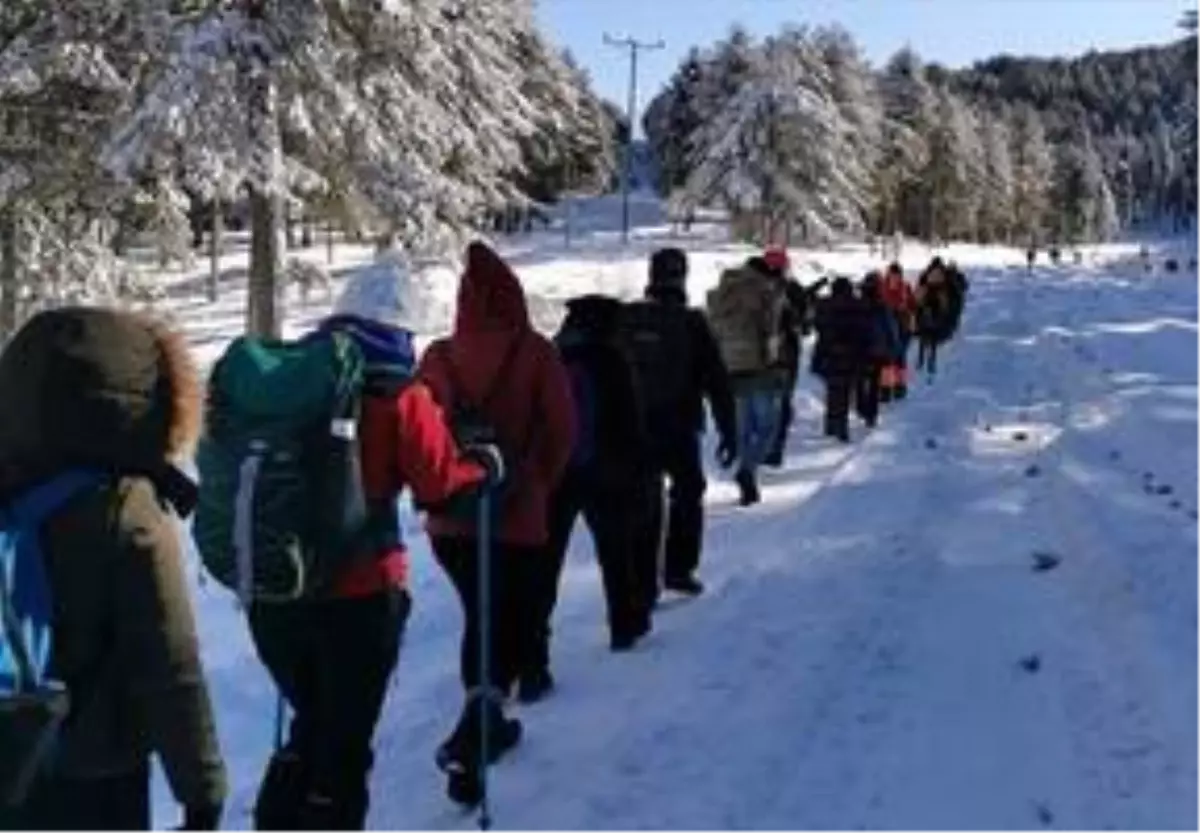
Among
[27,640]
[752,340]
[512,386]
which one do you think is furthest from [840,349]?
[27,640]

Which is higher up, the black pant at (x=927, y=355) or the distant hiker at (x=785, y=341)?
the distant hiker at (x=785, y=341)

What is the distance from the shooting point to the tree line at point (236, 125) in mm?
22703

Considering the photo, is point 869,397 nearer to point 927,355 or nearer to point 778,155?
point 927,355

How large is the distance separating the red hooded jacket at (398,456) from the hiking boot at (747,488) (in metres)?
8.90

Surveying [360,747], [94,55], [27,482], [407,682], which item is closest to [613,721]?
[407,682]

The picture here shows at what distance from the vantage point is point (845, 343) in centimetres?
2020

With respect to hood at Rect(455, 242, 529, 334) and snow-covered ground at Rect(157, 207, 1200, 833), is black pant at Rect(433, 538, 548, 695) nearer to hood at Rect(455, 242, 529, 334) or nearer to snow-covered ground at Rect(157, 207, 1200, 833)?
snow-covered ground at Rect(157, 207, 1200, 833)

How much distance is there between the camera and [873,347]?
2041 cm

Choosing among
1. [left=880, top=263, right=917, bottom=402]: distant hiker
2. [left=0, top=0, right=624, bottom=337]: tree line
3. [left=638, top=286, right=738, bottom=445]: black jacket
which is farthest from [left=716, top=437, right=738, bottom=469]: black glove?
[left=0, top=0, right=624, bottom=337]: tree line

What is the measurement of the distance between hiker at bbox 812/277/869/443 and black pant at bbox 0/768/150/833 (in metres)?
15.8

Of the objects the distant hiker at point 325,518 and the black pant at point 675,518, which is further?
the black pant at point 675,518

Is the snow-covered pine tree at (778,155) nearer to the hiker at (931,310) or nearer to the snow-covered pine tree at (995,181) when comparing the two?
the hiker at (931,310)

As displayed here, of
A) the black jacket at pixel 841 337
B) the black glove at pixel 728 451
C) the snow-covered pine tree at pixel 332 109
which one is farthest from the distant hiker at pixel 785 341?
the snow-covered pine tree at pixel 332 109

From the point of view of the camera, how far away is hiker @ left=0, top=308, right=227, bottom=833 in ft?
13.8
